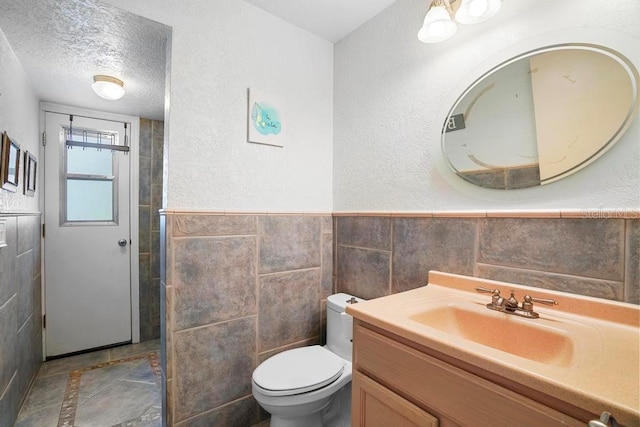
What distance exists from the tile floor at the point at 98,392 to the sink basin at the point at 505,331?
1.81 m

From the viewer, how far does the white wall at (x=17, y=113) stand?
150 cm

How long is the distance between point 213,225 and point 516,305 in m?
1.40

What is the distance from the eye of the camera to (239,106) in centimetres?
159

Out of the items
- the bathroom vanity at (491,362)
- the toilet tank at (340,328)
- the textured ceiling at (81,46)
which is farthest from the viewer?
the toilet tank at (340,328)

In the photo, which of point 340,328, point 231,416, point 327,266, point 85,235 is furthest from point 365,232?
point 85,235

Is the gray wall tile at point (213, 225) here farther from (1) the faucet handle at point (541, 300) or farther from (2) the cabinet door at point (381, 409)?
(1) the faucet handle at point (541, 300)

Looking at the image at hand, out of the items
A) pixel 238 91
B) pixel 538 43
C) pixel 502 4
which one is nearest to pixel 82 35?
pixel 238 91

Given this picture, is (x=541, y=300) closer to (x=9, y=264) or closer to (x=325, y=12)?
(x=325, y=12)

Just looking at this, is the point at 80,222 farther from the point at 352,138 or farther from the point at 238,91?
the point at 352,138

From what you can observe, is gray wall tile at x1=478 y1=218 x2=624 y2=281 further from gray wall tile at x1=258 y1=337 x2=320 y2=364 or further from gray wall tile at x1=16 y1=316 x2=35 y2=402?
gray wall tile at x1=16 y1=316 x2=35 y2=402

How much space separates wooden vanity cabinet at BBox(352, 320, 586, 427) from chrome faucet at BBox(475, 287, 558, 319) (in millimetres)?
413

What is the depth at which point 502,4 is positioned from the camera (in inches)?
44.9

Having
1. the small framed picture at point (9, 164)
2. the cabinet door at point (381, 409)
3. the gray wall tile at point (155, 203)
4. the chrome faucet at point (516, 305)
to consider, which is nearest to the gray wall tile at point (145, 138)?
the gray wall tile at point (155, 203)

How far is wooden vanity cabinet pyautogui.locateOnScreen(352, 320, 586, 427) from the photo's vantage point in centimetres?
60
